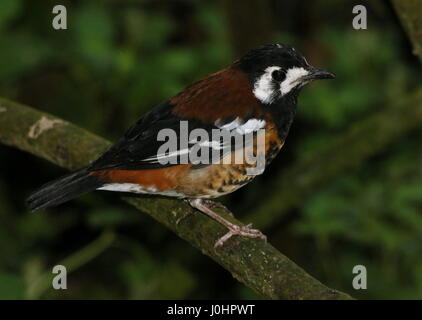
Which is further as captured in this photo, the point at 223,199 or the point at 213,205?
the point at 223,199

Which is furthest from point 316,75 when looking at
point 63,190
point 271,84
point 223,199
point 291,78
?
point 223,199

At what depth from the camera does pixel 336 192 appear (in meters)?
6.27

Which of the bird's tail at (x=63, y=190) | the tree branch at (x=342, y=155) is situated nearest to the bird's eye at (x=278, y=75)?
the bird's tail at (x=63, y=190)

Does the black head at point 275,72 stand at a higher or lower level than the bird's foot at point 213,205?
higher

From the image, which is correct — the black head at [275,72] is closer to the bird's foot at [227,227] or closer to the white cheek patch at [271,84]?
the white cheek patch at [271,84]

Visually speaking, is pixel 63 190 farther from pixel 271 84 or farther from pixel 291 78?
pixel 291 78

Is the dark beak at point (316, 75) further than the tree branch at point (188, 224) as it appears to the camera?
Yes

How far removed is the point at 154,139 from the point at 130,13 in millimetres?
3544

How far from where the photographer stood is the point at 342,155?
5551mm

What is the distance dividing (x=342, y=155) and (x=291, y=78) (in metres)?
1.56

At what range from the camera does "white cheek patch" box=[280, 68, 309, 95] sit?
162 inches

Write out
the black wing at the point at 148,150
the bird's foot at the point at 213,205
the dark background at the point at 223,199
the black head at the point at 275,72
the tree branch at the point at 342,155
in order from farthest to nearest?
1. the dark background at the point at 223,199
2. the tree branch at the point at 342,155
3. the bird's foot at the point at 213,205
4. the black head at the point at 275,72
5. the black wing at the point at 148,150

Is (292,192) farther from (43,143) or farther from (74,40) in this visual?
(74,40)

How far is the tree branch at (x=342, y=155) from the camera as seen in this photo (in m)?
5.48
